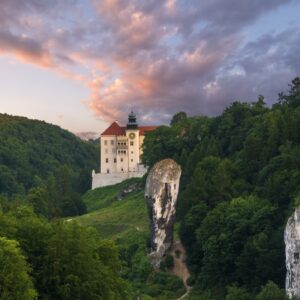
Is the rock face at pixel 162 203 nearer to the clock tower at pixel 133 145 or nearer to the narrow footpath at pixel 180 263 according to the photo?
the narrow footpath at pixel 180 263

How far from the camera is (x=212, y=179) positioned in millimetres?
72812

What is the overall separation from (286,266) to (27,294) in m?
24.8

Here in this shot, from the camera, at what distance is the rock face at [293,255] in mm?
50000

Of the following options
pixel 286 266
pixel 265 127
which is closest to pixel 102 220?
pixel 265 127

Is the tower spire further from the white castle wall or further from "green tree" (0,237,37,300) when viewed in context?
"green tree" (0,237,37,300)

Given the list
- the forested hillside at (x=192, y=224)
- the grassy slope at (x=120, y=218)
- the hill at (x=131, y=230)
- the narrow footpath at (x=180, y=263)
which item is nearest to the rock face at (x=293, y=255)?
the forested hillside at (x=192, y=224)

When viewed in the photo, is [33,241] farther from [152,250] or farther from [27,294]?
[152,250]

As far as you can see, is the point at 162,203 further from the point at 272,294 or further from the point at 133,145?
the point at 133,145

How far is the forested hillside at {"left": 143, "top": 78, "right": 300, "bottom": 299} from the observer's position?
57.2m

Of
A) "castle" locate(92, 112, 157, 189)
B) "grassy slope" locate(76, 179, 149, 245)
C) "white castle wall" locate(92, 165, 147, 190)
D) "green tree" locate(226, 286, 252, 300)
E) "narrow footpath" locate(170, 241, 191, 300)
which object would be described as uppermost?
"castle" locate(92, 112, 157, 189)

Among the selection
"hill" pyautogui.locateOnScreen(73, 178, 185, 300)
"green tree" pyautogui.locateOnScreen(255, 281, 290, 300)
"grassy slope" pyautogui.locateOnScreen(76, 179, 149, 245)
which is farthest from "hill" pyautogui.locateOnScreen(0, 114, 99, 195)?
"green tree" pyautogui.locateOnScreen(255, 281, 290, 300)

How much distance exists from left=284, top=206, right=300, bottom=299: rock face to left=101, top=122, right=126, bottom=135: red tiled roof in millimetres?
73781

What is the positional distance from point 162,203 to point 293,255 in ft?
73.7

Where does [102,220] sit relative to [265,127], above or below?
below
